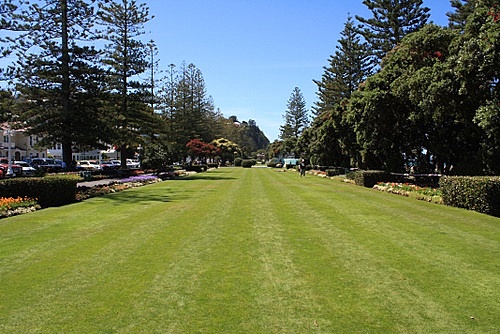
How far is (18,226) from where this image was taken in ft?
31.2

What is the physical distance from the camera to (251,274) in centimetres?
569

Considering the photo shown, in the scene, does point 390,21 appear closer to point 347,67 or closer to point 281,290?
point 347,67

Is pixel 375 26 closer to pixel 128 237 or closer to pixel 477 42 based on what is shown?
pixel 477 42

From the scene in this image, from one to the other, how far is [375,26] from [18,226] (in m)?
33.1

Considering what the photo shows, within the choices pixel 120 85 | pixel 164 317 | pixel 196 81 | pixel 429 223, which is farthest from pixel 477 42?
pixel 196 81

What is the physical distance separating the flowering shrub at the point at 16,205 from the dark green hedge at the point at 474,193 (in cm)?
1311

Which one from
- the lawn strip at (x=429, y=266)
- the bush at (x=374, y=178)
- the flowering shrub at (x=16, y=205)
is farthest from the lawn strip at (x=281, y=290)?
the bush at (x=374, y=178)

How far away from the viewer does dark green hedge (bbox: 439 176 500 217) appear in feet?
35.2

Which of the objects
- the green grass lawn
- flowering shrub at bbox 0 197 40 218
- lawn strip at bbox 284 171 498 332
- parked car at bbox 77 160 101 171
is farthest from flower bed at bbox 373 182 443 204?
Result: parked car at bbox 77 160 101 171

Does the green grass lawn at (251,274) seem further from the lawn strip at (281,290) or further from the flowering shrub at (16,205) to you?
the flowering shrub at (16,205)

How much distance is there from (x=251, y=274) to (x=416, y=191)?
12200 millimetres

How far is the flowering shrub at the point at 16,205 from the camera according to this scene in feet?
37.2

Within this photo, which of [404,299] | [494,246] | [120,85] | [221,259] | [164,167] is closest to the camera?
[404,299]

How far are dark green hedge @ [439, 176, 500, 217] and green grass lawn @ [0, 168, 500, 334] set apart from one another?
0.74 metres
